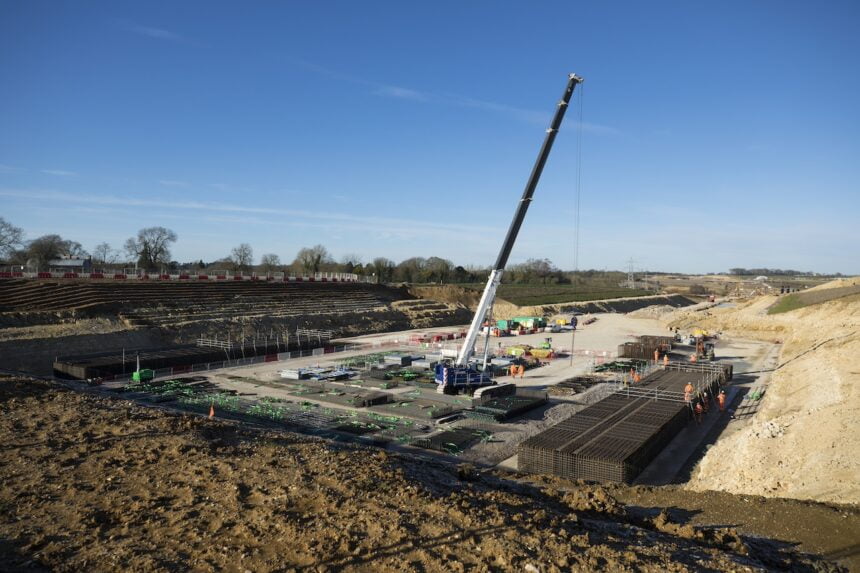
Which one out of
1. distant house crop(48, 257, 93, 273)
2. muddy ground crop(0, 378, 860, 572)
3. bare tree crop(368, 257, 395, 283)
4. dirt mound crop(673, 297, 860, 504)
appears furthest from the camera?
bare tree crop(368, 257, 395, 283)

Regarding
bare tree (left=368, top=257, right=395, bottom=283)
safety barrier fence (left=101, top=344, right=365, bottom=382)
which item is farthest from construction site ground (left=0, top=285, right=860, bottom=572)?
bare tree (left=368, top=257, right=395, bottom=283)

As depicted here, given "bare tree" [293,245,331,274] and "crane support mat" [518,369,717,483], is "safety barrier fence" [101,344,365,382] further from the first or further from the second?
"bare tree" [293,245,331,274]

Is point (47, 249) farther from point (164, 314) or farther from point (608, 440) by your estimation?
point (608, 440)

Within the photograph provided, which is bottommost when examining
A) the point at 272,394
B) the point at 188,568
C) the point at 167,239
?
the point at 272,394

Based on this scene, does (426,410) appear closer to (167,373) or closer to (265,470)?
(265,470)

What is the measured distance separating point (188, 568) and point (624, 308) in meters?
109

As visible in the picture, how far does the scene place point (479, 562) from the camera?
29.4ft

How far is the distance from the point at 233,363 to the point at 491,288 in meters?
21.3

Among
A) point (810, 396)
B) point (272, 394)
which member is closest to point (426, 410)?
point (272, 394)

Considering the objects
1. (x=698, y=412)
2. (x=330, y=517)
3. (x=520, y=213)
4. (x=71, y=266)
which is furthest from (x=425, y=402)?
(x=71, y=266)

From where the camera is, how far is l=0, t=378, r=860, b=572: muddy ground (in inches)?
364

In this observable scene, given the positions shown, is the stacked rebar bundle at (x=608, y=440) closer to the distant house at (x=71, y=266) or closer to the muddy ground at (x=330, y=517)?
the muddy ground at (x=330, y=517)

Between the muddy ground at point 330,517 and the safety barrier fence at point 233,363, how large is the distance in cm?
1905

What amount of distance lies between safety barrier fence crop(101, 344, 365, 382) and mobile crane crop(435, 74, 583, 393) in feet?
56.2
